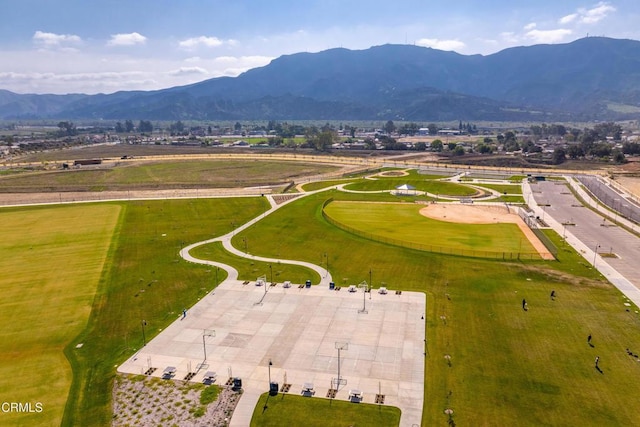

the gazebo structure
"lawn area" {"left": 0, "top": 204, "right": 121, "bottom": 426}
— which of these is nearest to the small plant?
"lawn area" {"left": 0, "top": 204, "right": 121, "bottom": 426}

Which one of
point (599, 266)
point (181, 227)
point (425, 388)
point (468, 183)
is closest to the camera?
point (425, 388)

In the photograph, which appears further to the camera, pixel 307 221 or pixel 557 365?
pixel 307 221

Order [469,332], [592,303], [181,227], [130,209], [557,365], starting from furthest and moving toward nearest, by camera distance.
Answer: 1. [130,209]
2. [181,227]
3. [592,303]
4. [469,332]
5. [557,365]

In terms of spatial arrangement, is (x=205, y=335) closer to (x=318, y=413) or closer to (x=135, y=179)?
(x=318, y=413)

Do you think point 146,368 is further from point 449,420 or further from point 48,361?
point 449,420

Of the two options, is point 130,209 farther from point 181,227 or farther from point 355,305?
point 355,305

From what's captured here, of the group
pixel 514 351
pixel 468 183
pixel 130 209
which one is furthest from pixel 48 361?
pixel 468 183

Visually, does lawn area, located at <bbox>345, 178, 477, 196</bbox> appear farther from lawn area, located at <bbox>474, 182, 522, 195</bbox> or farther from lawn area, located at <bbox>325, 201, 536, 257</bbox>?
lawn area, located at <bbox>325, 201, 536, 257</bbox>
